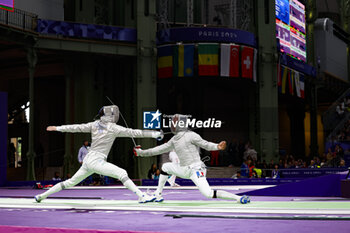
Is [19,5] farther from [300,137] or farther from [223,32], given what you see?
[300,137]

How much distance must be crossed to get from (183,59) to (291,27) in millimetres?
11255

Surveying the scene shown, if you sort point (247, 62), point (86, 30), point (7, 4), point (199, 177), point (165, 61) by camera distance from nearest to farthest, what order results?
point (199, 177) → point (7, 4) → point (86, 30) → point (165, 61) → point (247, 62)

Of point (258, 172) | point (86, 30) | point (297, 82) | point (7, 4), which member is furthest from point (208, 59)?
point (7, 4)

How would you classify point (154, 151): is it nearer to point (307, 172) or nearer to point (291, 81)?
point (307, 172)

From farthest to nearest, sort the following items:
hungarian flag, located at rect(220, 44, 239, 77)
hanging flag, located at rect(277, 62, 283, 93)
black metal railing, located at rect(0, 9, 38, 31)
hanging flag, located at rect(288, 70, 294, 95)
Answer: hanging flag, located at rect(288, 70, 294, 95) → hanging flag, located at rect(277, 62, 283, 93) → hungarian flag, located at rect(220, 44, 239, 77) → black metal railing, located at rect(0, 9, 38, 31)

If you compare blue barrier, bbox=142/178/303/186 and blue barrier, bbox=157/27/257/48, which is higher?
blue barrier, bbox=157/27/257/48

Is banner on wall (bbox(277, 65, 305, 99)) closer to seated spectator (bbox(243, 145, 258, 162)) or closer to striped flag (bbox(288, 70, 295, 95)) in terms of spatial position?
striped flag (bbox(288, 70, 295, 95))

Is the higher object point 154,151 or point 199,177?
point 154,151

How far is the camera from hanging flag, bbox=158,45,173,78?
2820 cm

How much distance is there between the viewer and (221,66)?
2839 cm

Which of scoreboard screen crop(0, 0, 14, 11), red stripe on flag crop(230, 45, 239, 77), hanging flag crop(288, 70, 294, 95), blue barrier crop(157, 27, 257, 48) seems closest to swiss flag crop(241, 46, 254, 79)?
red stripe on flag crop(230, 45, 239, 77)

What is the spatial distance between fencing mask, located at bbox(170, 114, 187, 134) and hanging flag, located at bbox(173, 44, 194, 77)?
59.0ft

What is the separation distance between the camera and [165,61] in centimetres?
2833

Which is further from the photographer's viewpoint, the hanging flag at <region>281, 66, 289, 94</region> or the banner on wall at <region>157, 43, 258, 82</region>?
the hanging flag at <region>281, 66, 289, 94</region>
